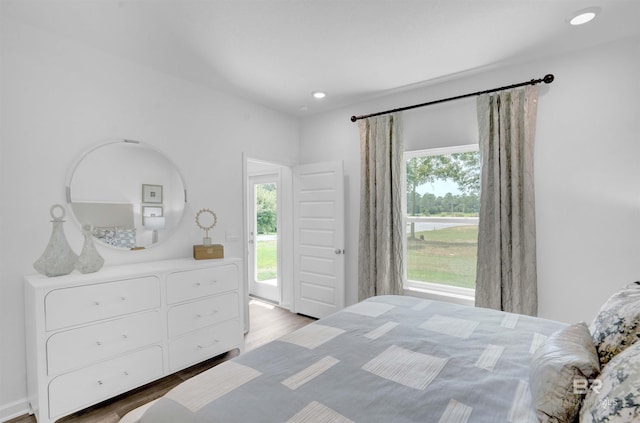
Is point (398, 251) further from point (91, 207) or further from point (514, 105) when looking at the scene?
point (91, 207)

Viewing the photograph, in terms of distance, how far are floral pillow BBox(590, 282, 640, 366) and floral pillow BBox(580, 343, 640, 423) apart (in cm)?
18

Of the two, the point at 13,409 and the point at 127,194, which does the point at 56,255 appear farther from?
the point at 13,409

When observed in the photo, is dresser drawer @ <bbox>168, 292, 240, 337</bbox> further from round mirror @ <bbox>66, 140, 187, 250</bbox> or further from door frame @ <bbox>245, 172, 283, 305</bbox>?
door frame @ <bbox>245, 172, 283, 305</bbox>

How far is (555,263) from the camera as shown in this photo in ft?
8.43

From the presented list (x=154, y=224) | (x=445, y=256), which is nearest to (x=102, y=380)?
(x=154, y=224)

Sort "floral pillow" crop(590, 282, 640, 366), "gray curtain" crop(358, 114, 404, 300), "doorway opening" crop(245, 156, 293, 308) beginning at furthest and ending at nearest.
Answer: "doorway opening" crop(245, 156, 293, 308)
"gray curtain" crop(358, 114, 404, 300)
"floral pillow" crop(590, 282, 640, 366)

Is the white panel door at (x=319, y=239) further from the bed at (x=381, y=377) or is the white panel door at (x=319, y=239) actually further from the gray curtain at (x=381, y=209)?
the bed at (x=381, y=377)

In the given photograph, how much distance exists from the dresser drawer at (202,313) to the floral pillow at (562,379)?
2.30m

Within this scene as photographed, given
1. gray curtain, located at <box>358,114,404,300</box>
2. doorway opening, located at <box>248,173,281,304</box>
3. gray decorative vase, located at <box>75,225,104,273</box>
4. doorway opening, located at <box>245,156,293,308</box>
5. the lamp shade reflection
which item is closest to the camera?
gray decorative vase, located at <box>75,225,104,273</box>

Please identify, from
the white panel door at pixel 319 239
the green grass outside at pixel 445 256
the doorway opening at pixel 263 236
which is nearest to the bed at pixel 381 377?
the green grass outside at pixel 445 256

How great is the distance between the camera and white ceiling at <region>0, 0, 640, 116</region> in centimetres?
192

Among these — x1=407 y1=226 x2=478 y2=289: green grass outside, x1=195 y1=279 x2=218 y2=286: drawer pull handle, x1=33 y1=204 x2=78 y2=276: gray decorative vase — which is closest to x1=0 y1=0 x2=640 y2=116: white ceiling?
x1=33 y1=204 x2=78 y2=276: gray decorative vase

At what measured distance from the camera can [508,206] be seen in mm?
2658

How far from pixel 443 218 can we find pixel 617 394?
259 cm
